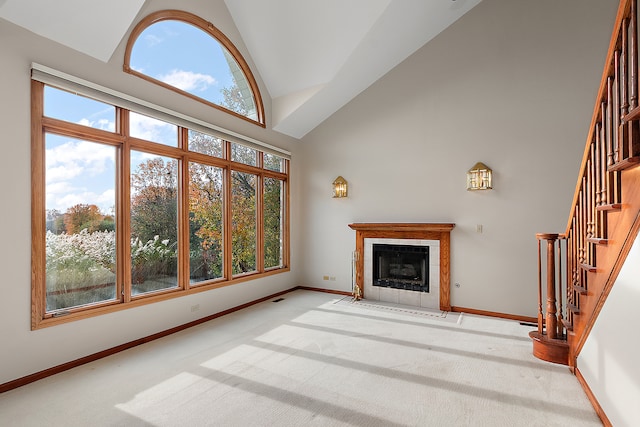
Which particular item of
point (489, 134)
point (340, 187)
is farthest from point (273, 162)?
point (489, 134)

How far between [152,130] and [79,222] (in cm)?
130

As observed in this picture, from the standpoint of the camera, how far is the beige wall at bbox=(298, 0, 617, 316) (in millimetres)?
4117

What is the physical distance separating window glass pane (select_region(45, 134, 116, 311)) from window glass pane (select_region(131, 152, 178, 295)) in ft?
0.76

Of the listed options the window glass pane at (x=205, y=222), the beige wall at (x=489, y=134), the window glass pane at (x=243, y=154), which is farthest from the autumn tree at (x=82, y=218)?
the beige wall at (x=489, y=134)

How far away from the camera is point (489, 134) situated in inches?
180

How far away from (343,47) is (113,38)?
2806mm

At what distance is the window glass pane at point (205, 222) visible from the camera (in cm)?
426

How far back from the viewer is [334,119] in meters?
5.89

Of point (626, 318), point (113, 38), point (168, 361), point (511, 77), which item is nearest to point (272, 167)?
point (113, 38)

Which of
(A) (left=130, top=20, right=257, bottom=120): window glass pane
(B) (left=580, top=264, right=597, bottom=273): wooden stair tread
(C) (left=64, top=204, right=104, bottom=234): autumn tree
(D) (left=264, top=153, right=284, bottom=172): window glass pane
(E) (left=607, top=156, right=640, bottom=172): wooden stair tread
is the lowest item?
(B) (left=580, top=264, right=597, bottom=273): wooden stair tread

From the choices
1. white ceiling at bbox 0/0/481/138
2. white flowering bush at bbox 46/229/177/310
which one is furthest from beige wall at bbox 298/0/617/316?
white flowering bush at bbox 46/229/177/310

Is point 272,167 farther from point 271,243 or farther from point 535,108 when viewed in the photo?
point 535,108

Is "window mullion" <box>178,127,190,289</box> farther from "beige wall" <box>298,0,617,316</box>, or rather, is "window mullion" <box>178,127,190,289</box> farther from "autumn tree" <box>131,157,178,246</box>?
"beige wall" <box>298,0,617,316</box>

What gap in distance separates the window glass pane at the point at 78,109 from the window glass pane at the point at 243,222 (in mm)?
1831
